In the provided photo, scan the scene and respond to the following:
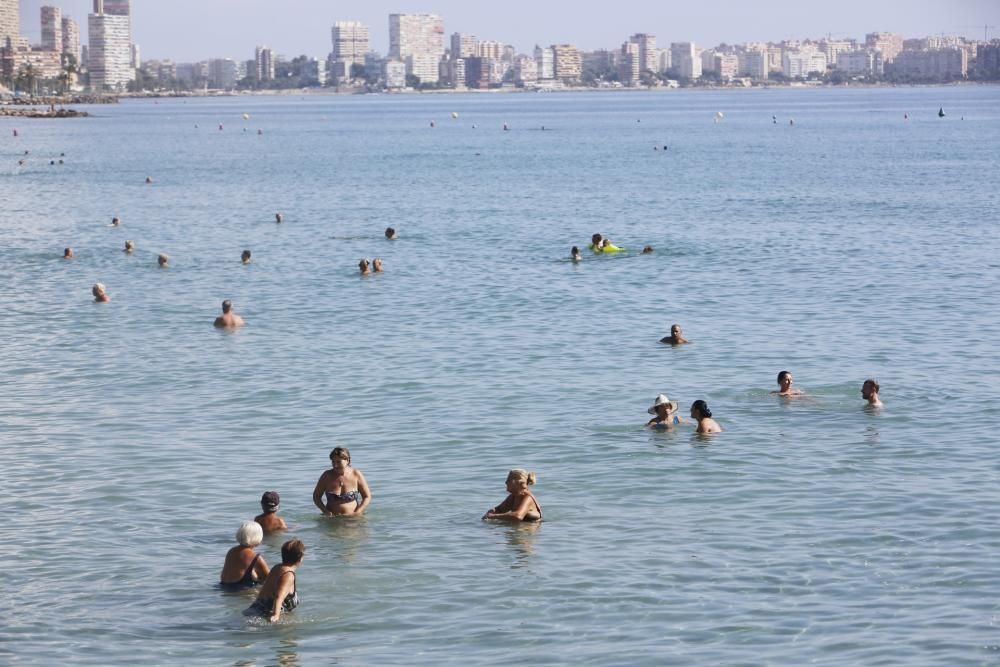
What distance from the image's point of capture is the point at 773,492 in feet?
71.0

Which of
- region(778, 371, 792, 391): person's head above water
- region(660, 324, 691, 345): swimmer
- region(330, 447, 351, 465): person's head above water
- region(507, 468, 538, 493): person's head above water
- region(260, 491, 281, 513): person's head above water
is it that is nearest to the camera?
region(260, 491, 281, 513): person's head above water

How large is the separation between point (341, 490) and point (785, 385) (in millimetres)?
10266

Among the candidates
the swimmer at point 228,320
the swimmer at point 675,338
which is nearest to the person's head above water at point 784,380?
the swimmer at point 675,338

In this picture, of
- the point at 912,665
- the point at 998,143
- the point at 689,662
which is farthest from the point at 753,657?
the point at 998,143

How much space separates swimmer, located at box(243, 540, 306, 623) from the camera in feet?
53.6

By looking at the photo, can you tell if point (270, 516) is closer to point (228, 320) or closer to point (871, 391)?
point (871, 391)

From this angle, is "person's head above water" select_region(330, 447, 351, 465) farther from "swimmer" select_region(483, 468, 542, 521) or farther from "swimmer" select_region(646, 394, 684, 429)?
"swimmer" select_region(646, 394, 684, 429)

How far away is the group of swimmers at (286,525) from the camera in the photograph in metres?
16.4

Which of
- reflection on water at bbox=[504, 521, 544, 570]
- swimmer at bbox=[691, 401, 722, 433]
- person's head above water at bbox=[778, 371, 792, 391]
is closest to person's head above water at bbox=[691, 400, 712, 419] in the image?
swimmer at bbox=[691, 401, 722, 433]

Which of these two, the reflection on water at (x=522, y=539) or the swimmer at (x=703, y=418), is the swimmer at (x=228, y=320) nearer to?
the swimmer at (x=703, y=418)

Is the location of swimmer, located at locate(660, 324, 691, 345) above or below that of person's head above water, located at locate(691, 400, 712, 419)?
above

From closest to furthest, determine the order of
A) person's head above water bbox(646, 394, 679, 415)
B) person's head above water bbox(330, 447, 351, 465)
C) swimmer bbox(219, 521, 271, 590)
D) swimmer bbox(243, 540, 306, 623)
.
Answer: swimmer bbox(243, 540, 306, 623) → swimmer bbox(219, 521, 271, 590) → person's head above water bbox(330, 447, 351, 465) → person's head above water bbox(646, 394, 679, 415)

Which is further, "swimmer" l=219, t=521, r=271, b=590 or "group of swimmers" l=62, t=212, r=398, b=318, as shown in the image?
"group of swimmers" l=62, t=212, r=398, b=318

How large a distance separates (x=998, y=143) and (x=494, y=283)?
93233 mm
